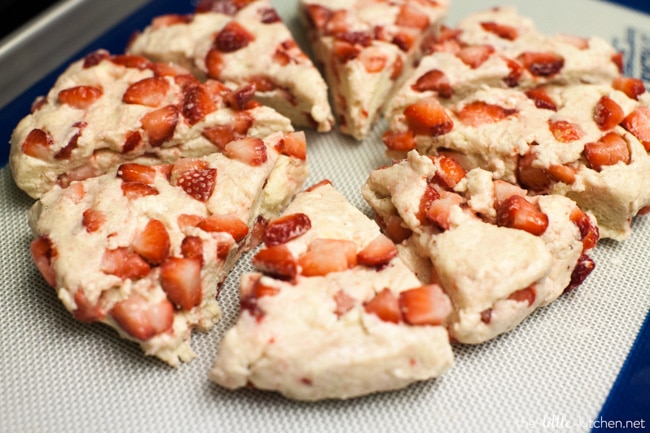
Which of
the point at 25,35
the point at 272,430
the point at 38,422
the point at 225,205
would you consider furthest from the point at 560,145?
the point at 25,35

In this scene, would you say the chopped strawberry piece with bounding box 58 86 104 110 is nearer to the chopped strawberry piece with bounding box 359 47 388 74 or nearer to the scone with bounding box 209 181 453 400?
the scone with bounding box 209 181 453 400

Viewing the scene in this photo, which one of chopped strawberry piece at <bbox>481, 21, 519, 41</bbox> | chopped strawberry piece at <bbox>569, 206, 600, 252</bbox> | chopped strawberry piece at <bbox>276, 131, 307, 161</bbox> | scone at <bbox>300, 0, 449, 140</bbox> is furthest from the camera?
chopped strawberry piece at <bbox>481, 21, 519, 41</bbox>

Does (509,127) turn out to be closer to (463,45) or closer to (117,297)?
(463,45)

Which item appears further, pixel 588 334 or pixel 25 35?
pixel 25 35

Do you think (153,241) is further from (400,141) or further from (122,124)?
(400,141)

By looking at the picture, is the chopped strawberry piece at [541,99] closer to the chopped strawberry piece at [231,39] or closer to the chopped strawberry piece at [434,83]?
the chopped strawberry piece at [434,83]

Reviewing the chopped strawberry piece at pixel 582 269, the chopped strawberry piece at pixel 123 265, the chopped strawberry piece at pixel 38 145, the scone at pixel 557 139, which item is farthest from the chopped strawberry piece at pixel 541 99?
the chopped strawberry piece at pixel 38 145

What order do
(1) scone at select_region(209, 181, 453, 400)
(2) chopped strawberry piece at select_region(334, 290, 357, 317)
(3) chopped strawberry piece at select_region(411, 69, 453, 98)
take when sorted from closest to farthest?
(1) scone at select_region(209, 181, 453, 400)
(2) chopped strawberry piece at select_region(334, 290, 357, 317)
(3) chopped strawberry piece at select_region(411, 69, 453, 98)

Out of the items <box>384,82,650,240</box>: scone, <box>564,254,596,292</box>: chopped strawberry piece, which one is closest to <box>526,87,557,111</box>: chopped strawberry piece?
<box>384,82,650,240</box>: scone
